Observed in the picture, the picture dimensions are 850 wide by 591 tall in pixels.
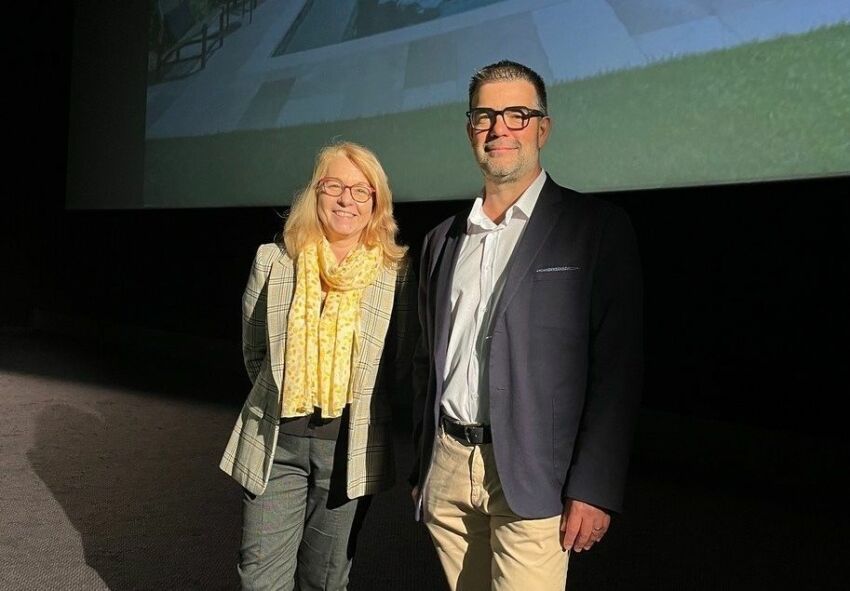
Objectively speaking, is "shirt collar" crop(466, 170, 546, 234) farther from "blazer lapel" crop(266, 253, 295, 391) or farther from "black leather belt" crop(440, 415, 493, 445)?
"blazer lapel" crop(266, 253, 295, 391)

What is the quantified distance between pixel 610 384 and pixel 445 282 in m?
0.36

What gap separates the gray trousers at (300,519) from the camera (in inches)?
58.2

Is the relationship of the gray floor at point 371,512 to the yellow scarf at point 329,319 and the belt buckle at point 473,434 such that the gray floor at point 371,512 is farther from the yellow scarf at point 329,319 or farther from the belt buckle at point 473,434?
the belt buckle at point 473,434

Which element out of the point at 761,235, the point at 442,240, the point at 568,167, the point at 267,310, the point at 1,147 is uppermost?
the point at 1,147

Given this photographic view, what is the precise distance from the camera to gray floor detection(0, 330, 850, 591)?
2148 millimetres

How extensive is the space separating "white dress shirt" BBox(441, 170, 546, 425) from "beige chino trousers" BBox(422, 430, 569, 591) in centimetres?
8

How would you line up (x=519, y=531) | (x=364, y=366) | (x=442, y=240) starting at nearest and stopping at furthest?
(x=519, y=531) → (x=442, y=240) → (x=364, y=366)

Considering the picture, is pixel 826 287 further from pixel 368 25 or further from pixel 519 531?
pixel 368 25

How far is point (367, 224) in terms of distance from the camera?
1553mm

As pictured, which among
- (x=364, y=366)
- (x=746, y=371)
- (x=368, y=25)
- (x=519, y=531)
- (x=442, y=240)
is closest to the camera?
(x=519, y=531)

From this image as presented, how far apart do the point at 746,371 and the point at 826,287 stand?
0.52 m

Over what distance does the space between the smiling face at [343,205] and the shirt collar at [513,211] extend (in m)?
0.34

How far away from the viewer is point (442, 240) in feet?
4.35

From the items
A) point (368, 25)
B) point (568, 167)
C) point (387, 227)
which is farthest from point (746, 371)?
point (368, 25)
